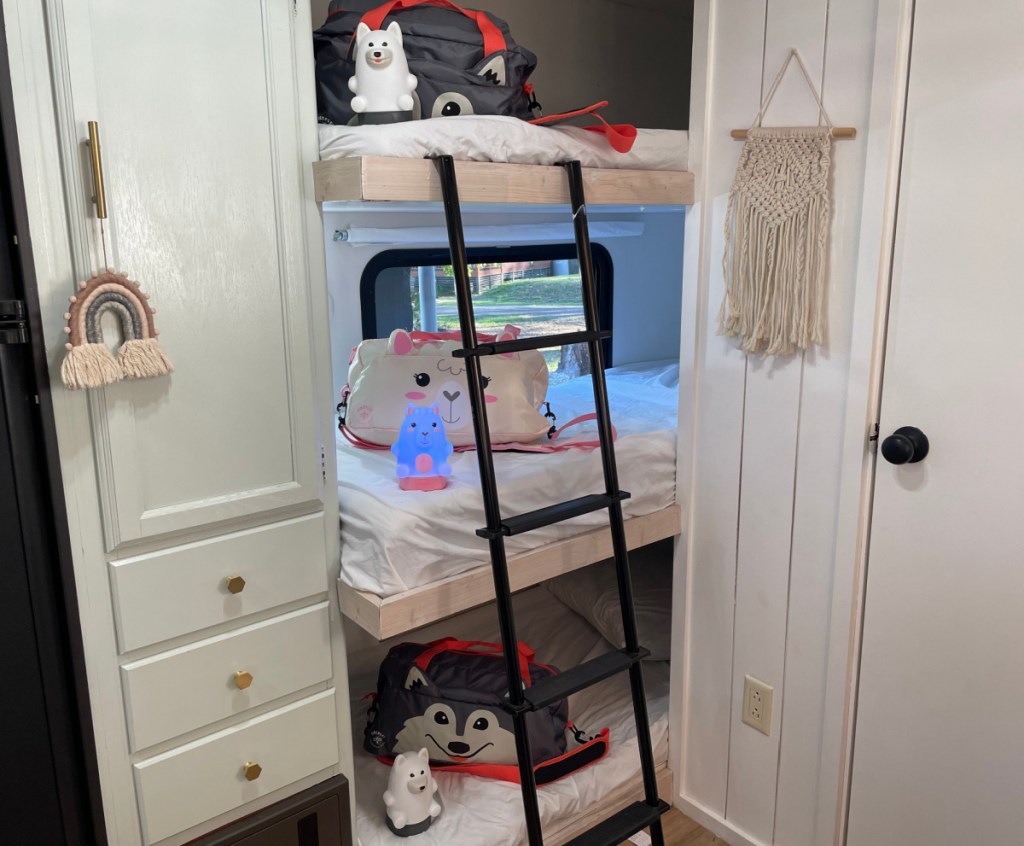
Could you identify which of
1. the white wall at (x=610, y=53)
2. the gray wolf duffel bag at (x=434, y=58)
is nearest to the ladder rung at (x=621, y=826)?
the gray wolf duffel bag at (x=434, y=58)

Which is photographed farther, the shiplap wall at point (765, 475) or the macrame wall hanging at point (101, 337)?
the shiplap wall at point (765, 475)

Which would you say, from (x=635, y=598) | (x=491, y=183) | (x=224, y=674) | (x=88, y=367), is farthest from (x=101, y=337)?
(x=635, y=598)

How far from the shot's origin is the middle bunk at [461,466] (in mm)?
1740

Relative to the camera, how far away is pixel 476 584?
191cm

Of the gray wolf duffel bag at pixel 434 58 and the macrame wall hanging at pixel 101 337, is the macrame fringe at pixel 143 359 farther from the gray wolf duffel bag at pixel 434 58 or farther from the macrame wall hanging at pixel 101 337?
the gray wolf duffel bag at pixel 434 58

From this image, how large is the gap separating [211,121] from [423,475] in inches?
32.1

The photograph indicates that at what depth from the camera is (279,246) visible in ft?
5.41

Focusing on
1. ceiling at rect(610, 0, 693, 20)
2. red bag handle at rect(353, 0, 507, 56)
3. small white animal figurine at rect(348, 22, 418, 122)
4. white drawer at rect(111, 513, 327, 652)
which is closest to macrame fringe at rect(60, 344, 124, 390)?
white drawer at rect(111, 513, 327, 652)

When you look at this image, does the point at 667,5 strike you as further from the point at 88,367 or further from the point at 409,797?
the point at 409,797

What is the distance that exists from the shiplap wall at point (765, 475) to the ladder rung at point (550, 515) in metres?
0.40

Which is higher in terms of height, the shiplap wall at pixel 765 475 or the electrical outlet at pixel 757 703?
the shiplap wall at pixel 765 475

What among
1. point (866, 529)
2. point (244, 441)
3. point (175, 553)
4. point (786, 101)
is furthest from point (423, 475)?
point (786, 101)

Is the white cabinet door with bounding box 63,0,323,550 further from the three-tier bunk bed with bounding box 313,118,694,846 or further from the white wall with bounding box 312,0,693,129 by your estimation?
the white wall with bounding box 312,0,693,129

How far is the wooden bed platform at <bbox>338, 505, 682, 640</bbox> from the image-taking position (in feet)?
5.77
